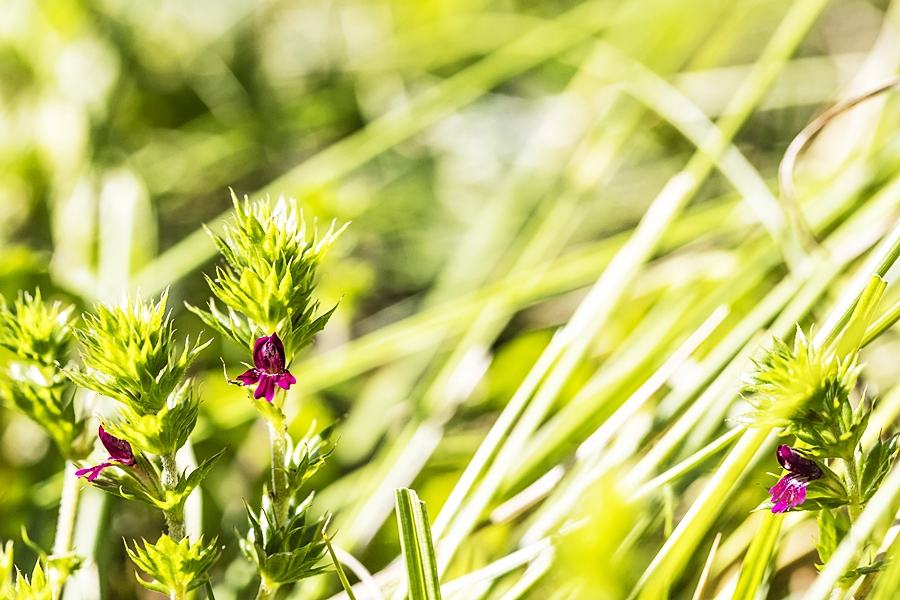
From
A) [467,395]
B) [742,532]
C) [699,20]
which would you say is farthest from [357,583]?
[699,20]

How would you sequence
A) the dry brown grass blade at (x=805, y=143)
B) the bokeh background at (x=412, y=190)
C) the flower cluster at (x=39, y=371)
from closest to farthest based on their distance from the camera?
the flower cluster at (x=39, y=371)
the dry brown grass blade at (x=805, y=143)
the bokeh background at (x=412, y=190)

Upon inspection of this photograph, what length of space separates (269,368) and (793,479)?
1.31ft

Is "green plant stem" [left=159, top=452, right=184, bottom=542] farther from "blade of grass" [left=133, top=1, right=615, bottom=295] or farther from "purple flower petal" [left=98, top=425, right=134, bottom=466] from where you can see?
"blade of grass" [left=133, top=1, right=615, bottom=295]

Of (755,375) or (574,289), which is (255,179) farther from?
(755,375)

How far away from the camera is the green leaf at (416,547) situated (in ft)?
1.72

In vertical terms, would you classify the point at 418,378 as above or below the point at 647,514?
above

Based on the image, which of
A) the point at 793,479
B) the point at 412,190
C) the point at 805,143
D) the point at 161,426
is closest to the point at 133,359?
the point at 161,426

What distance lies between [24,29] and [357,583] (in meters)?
1.35

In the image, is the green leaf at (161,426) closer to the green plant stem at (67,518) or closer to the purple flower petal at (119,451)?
the purple flower petal at (119,451)

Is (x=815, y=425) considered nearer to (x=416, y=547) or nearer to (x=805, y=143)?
(x=416, y=547)

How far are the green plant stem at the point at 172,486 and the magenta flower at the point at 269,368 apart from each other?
8 cm

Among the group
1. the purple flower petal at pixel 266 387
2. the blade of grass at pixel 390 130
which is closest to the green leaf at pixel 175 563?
the purple flower petal at pixel 266 387

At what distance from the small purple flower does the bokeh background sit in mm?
201

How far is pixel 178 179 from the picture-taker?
55.0 inches
